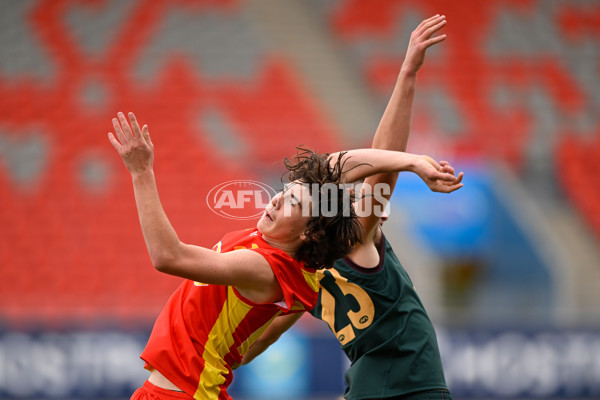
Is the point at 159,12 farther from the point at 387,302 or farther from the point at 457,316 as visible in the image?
the point at 387,302

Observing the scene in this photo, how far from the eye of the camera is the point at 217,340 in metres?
2.97

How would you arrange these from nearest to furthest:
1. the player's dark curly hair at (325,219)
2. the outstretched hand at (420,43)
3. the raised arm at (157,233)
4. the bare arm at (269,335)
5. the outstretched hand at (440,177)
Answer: the raised arm at (157,233) → the outstretched hand at (440,177) → the player's dark curly hair at (325,219) → the outstretched hand at (420,43) → the bare arm at (269,335)

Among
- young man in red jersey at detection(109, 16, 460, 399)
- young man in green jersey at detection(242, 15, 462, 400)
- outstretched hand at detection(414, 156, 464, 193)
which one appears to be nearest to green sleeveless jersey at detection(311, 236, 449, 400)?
young man in green jersey at detection(242, 15, 462, 400)

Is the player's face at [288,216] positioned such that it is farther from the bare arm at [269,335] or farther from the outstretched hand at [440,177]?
the bare arm at [269,335]

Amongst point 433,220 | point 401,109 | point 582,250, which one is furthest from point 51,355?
point 582,250

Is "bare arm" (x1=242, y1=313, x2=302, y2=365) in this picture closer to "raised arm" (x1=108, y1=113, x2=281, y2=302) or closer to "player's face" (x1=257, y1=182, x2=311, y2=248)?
"player's face" (x1=257, y1=182, x2=311, y2=248)

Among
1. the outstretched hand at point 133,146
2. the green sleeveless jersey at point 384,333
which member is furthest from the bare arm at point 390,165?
the outstretched hand at point 133,146

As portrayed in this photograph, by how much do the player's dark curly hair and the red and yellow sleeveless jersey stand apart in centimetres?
9

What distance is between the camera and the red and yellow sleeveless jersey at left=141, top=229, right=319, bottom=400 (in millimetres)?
2906

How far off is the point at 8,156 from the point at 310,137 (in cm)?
406

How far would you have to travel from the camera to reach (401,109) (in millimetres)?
3443

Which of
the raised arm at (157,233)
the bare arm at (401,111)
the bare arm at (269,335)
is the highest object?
the bare arm at (401,111)

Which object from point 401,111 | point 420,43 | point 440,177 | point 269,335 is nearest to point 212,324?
point 269,335

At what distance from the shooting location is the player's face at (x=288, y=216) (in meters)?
2.95
